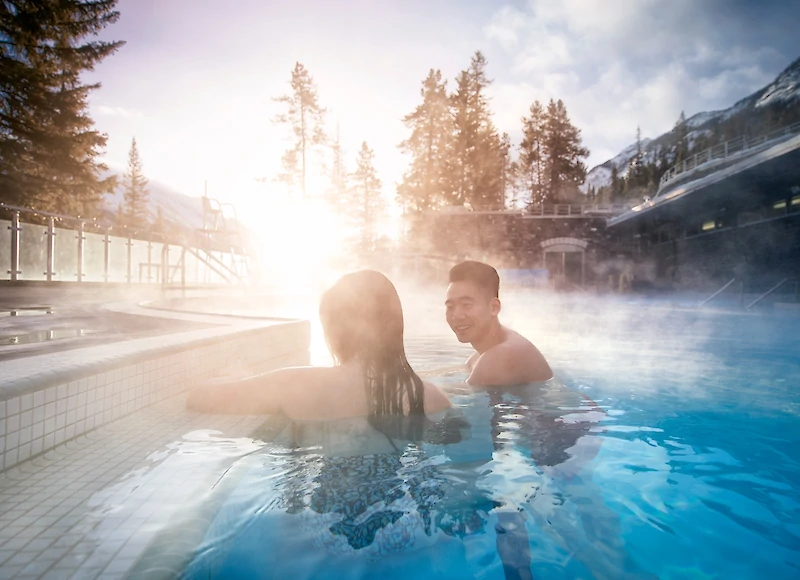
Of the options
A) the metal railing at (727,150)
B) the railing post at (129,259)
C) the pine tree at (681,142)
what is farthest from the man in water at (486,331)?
the pine tree at (681,142)

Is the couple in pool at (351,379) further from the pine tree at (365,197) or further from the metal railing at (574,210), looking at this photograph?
the pine tree at (365,197)

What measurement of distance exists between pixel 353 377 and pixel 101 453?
1159 millimetres

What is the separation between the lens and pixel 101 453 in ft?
6.32

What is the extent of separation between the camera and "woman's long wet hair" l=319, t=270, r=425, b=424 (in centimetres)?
230

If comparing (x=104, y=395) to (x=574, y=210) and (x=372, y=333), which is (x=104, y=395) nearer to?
(x=372, y=333)

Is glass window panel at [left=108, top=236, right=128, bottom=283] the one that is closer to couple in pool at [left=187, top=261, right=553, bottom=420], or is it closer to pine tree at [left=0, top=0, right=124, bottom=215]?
pine tree at [left=0, top=0, right=124, bottom=215]

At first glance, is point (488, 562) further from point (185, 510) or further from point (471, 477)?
point (185, 510)

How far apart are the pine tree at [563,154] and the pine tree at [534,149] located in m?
0.80

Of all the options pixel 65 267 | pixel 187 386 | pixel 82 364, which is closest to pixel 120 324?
pixel 187 386

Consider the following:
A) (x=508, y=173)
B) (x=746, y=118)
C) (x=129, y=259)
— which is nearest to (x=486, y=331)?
(x=129, y=259)

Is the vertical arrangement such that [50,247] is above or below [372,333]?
above

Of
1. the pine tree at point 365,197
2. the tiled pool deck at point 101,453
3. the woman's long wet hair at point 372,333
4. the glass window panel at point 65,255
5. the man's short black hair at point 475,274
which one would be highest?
the pine tree at point 365,197

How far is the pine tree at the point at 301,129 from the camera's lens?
86.4 ft

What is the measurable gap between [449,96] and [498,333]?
32178 millimetres
